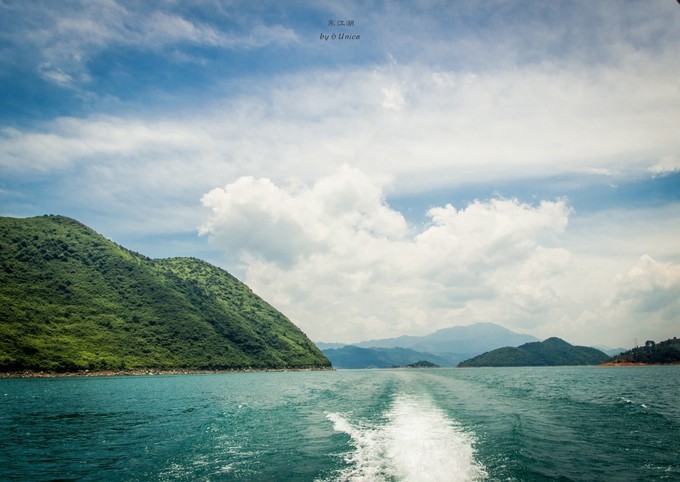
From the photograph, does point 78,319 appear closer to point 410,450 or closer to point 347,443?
point 347,443


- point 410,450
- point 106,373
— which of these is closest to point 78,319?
point 106,373

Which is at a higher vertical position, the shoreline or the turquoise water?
the turquoise water

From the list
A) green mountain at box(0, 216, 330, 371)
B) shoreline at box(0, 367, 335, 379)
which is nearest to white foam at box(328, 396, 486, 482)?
shoreline at box(0, 367, 335, 379)

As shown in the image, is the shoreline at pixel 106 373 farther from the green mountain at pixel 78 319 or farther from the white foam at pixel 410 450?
the white foam at pixel 410 450

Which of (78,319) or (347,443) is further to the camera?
(78,319)

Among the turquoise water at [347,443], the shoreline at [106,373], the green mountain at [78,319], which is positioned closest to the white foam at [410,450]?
the turquoise water at [347,443]

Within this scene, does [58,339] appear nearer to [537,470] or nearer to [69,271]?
[69,271]

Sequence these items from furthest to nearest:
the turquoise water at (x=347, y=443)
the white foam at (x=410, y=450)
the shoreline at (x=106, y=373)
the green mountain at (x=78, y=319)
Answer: the green mountain at (x=78, y=319) < the shoreline at (x=106, y=373) < the turquoise water at (x=347, y=443) < the white foam at (x=410, y=450)

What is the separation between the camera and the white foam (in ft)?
63.3

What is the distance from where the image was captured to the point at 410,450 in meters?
24.2

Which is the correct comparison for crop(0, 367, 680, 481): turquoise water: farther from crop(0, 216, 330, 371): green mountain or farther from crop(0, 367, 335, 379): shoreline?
crop(0, 216, 330, 371): green mountain

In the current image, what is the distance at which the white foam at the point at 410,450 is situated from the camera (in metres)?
19.3

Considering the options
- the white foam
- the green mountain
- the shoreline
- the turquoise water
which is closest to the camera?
the white foam

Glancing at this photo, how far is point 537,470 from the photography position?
1941cm
